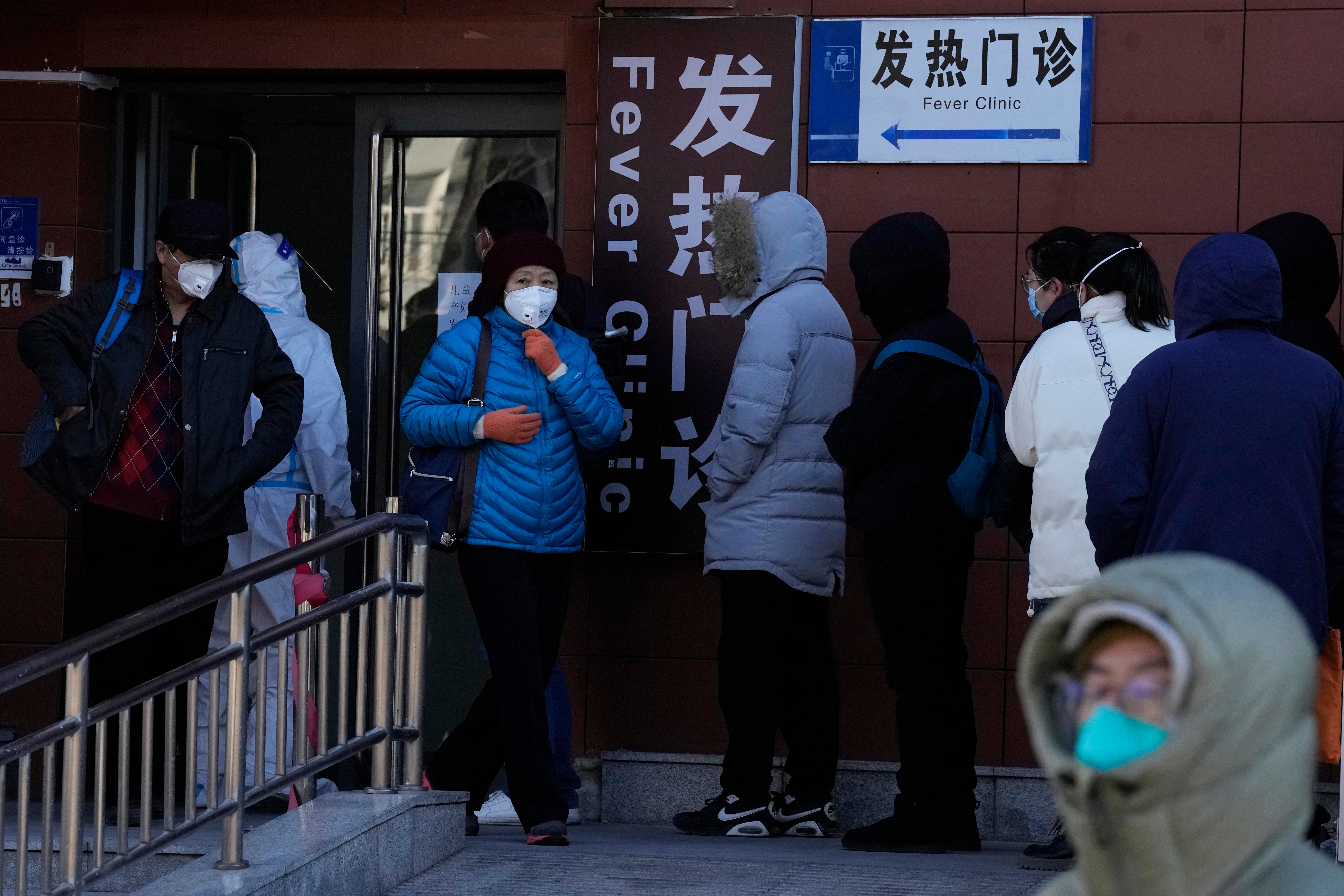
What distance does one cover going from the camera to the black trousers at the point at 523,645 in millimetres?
5234

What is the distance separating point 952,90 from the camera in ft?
20.9

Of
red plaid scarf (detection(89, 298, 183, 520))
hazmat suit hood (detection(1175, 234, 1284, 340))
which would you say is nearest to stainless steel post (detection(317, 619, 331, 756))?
red plaid scarf (detection(89, 298, 183, 520))

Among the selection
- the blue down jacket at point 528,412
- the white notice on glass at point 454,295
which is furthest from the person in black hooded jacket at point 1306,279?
the white notice on glass at point 454,295

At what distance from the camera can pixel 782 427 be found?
5.68 meters

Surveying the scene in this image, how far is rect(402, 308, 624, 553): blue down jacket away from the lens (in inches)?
209

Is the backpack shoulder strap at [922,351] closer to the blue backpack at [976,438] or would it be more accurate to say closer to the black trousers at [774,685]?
the blue backpack at [976,438]

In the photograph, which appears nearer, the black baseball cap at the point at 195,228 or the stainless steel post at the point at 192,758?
the stainless steel post at the point at 192,758

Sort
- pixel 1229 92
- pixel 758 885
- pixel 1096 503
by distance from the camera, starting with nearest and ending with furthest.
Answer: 1. pixel 1096 503
2. pixel 758 885
3. pixel 1229 92

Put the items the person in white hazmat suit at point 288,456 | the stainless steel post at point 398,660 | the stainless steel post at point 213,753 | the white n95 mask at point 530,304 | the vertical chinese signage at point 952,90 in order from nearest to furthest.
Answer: the stainless steel post at point 213,753 → the stainless steel post at point 398,660 → the white n95 mask at point 530,304 → the person in white hazmat suit at point 288,456 → the vertical chinese signage at point 952,90

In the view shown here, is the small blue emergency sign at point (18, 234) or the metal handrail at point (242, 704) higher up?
the small blue emergency sign at point (18, 234)

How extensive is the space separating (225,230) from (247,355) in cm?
39

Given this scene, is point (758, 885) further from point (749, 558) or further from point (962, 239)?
point (962, 239)

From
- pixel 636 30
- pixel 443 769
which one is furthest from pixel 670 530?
pixel 636 30

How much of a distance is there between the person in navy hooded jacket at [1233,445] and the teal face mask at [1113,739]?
2598 millimetres
